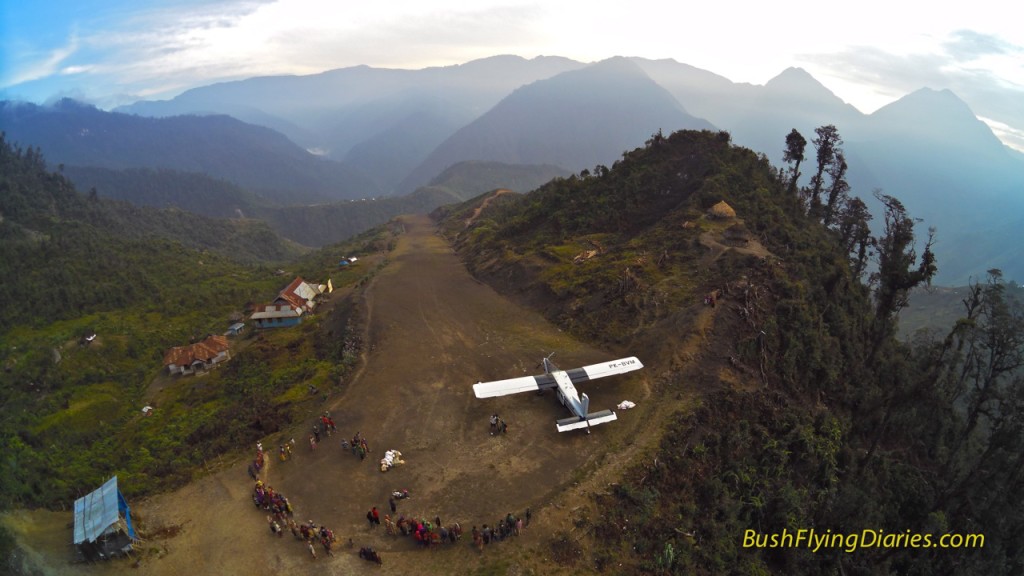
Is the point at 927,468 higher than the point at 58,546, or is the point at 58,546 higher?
the point at 58,546

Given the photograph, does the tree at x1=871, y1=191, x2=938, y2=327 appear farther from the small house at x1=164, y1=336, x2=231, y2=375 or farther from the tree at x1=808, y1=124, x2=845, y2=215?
the small house at x1=164, y1=336, x2=231, y2=375

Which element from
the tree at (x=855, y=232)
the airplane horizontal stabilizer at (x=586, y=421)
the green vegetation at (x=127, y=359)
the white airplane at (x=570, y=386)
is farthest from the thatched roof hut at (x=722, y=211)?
the green vegetation at (x=127, y=359)

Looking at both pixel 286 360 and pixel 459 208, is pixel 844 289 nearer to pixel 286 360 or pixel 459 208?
pixel 286 360

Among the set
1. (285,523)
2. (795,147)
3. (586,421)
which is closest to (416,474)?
(285,523)

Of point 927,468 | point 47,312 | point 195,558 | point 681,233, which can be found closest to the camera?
point 195,558

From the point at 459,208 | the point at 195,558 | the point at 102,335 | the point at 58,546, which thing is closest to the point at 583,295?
the point at 195,558

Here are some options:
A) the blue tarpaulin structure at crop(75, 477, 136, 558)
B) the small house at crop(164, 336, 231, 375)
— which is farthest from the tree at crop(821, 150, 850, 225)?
the small house at crop(164, 336, 231, 375)
